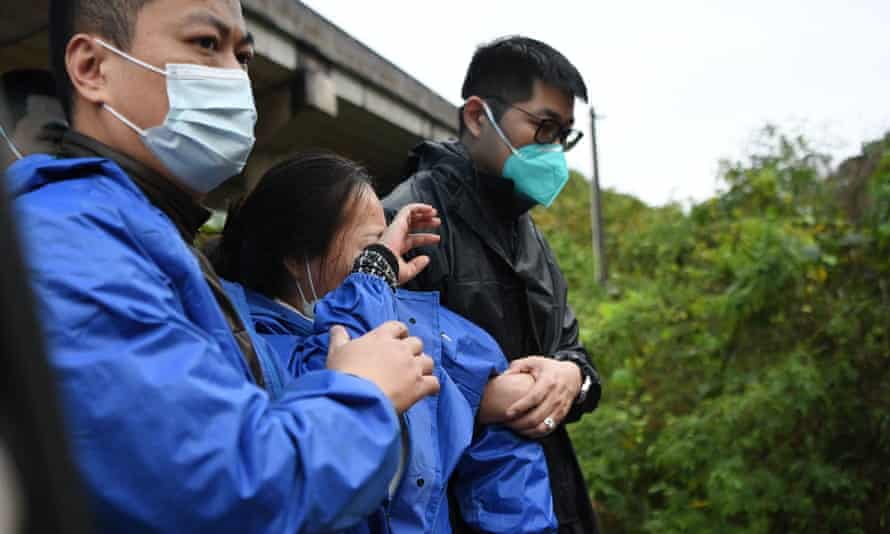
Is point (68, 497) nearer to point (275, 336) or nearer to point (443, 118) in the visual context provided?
point (275, 336)

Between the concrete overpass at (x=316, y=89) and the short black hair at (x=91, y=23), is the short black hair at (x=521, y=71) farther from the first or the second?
the concrete overpass at (x=316, y=89)

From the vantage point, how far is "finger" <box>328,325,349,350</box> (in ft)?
4.49

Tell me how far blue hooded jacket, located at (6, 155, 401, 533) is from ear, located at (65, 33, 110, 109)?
213 mm

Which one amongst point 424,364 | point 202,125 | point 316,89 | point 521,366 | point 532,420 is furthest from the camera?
point 316,89

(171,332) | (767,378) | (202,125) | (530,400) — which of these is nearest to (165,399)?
(171,332)

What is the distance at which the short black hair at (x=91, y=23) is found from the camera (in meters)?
A: 1.37

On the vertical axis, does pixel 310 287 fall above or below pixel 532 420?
above

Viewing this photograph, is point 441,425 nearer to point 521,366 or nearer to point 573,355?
point 521,366

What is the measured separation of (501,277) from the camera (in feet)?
7.97

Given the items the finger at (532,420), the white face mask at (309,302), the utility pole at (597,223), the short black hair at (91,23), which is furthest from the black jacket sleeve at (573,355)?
the utility pole at (597,223)

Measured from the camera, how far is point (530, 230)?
2.67 m

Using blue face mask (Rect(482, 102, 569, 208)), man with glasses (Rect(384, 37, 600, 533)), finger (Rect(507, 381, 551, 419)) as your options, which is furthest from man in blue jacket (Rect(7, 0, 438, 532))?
blue face mask (Rect(482, 102, 569, 208))

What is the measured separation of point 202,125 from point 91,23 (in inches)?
9.7

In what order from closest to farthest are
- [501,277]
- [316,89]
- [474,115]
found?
[501,277] < [474,115] < [316,89]
